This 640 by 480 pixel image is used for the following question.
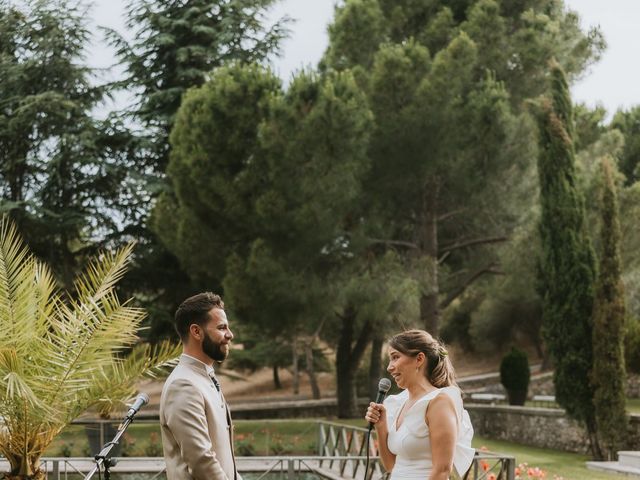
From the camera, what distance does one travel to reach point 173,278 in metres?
23.7

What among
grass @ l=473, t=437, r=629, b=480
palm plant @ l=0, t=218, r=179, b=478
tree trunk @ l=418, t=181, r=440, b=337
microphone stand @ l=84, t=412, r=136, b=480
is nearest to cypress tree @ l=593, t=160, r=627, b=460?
grass @ l=473, t=437, r=629, b=480

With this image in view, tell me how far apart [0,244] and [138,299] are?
15986 millimetres

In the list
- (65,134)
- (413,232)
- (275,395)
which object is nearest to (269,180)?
(413,232)

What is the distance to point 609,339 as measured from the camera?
55.9 feet

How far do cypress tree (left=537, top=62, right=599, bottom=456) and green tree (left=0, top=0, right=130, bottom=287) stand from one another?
11.0 m

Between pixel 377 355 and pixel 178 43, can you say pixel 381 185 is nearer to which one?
pixel 377 355

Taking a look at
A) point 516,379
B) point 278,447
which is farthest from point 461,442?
point 516,379

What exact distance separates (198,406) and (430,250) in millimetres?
18247

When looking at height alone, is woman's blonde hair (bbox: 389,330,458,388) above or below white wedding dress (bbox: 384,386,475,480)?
above

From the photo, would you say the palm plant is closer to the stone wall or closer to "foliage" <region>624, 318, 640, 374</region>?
the stone wall

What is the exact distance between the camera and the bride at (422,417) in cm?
392

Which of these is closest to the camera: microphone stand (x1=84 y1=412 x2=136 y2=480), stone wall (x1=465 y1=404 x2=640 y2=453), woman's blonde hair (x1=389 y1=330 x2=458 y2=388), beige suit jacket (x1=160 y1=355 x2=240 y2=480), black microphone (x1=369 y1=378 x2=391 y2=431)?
beige suit jacket (x1=160 y1=355 x2=240 y2=480)

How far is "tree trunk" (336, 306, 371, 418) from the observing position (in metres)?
23.4

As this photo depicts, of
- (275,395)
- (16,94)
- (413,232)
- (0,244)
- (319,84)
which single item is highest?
(16,94)
